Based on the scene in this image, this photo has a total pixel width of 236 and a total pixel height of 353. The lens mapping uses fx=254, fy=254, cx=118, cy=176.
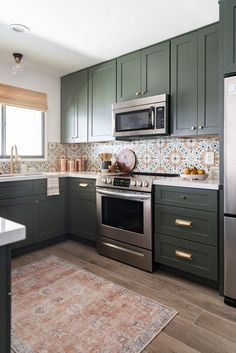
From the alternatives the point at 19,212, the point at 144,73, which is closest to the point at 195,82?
the point at 144,73

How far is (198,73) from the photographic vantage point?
244 centimetres

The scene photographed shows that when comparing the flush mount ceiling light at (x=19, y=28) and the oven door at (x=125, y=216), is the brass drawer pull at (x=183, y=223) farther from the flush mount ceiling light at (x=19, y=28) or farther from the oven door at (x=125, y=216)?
the flush mount ceiling light at (x=19, y=28)

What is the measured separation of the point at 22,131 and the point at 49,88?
0.78m

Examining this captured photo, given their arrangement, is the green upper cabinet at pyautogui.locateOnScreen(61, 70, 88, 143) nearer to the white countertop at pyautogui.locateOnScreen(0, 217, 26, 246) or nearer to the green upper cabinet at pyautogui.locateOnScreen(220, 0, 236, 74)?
the green upper cabinet at pyautogui.locateOnScreen(220, 0, 236, 74)

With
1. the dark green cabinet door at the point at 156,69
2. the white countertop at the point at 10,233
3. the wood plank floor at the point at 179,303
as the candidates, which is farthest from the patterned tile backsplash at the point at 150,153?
the white countertop at the point at 10,233

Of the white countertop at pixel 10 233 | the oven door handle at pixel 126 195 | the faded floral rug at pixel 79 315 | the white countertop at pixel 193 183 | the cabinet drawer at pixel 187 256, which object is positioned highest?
the white countertop at pixel 193 183

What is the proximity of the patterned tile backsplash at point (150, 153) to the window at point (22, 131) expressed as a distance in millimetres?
162

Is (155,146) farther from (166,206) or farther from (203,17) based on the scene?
(203,17)

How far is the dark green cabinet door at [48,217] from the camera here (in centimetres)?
307

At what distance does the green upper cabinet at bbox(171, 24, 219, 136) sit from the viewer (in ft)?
7.70

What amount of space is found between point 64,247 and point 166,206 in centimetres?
153

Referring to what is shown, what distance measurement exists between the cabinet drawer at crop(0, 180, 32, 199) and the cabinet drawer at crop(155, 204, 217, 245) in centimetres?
151

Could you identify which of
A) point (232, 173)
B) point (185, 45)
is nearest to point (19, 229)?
point (232, 173)

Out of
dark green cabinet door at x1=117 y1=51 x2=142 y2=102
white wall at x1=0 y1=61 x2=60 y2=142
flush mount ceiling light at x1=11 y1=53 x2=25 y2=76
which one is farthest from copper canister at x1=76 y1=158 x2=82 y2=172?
flush mount ceiling light at x1=11 y1=53 x2=25 y2=76
